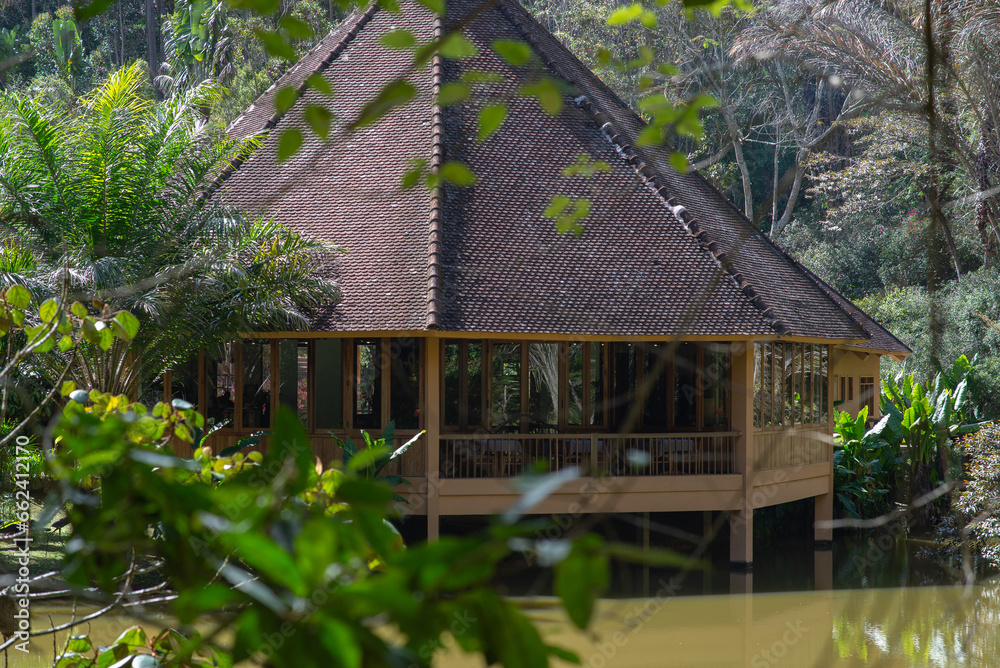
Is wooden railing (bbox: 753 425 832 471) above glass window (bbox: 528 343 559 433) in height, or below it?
below

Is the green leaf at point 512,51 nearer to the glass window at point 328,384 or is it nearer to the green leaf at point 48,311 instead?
the green leaf at point 48,311

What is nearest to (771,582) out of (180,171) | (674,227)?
(674,227)

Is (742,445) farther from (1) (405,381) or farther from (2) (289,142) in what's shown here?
(2) (289,142)

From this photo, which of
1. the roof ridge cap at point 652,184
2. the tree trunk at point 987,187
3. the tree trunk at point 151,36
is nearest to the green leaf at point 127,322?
the roof ridge cap at point 652,184

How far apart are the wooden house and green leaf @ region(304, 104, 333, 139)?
10875 mm

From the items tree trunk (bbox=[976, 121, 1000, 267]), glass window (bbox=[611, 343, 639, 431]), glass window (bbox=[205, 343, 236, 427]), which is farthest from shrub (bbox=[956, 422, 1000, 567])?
glass window (bbox=[205, 343, 236, 427])

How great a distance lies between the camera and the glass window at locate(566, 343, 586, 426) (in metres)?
17.0

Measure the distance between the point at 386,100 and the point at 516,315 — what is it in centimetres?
1208

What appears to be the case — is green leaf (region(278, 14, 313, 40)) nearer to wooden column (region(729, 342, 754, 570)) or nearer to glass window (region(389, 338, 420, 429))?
wooden column (region(729, 342, 754, 570))

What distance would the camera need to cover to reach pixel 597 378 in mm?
17469

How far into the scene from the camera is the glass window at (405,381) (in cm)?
1614

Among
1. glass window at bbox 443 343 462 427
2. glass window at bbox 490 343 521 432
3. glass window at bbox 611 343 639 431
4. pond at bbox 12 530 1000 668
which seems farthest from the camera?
glass window at bbox 611 343 639 431

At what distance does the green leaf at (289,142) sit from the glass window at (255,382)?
14.7 m

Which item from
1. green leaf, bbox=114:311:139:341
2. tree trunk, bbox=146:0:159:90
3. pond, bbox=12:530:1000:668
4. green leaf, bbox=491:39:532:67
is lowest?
pond, bbox=12:530:1000:668
